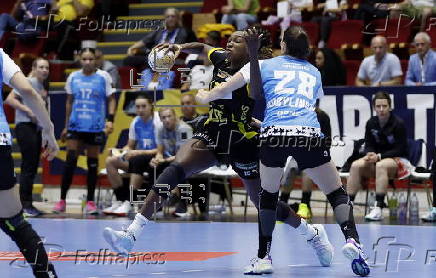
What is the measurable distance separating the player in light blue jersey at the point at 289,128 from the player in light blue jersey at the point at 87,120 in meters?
6.33

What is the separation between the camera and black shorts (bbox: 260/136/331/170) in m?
6.71

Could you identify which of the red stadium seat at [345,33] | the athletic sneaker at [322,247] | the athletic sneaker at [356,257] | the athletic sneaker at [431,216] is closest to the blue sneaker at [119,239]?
the athletic sneaker at [322,247]

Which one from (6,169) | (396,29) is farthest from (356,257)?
(396,29)

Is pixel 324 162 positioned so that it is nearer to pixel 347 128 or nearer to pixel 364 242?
pixel 364 242

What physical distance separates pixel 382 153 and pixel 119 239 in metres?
5.83

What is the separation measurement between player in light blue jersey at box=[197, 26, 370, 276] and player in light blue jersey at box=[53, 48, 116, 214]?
6326 mm

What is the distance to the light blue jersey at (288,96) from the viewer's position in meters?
6.78

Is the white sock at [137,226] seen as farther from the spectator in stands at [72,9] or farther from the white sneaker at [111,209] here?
the spectator in stands at [72,9]

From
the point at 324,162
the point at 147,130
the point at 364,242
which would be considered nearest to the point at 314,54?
the point at 147,130

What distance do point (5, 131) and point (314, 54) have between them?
927 centimetres

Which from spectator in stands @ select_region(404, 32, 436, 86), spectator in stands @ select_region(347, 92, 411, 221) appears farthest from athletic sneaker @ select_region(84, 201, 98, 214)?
spectator in stands @ select_region(404, 32, 436, 86)

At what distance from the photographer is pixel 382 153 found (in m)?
12.2

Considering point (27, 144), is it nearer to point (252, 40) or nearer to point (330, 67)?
point (330, 67)

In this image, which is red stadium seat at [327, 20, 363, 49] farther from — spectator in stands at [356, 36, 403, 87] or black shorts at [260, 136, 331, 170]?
black shorts at [260, 136, 331, 170]
